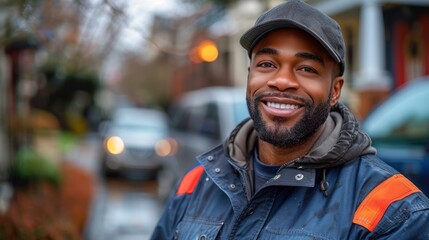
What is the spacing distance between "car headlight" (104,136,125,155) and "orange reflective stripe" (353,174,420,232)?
1236 centimetres

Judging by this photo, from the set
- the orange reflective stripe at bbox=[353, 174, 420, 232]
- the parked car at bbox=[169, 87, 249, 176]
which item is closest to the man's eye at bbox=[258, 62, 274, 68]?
the orange reflective stripe at bbox=[353, 174, 420, 232]

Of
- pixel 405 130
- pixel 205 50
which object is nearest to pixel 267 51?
pixel 405 130

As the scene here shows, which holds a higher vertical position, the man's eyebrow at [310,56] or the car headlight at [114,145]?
the man's eyebrow at [310,56]

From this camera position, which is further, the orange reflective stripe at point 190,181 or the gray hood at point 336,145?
the orange reflective stripe at point 190,181

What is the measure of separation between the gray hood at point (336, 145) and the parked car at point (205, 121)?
5036 millimetres

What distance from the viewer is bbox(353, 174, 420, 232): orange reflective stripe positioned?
1.78 meters

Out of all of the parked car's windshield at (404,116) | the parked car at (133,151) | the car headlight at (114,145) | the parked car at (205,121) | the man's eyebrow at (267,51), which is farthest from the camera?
the car headlight at (114,145)

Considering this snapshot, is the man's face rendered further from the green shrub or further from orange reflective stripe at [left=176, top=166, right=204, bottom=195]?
the green shrub

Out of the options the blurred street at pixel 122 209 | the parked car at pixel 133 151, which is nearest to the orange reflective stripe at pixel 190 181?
the blurred street at pixel 122 209

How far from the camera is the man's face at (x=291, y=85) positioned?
2.00 metres

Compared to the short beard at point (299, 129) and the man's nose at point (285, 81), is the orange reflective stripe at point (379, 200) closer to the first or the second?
the short beard at point (299, 129)

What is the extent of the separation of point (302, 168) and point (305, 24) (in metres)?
0.47

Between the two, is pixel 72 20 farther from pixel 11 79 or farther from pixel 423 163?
pixel 11 79

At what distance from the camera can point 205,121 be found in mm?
8516
